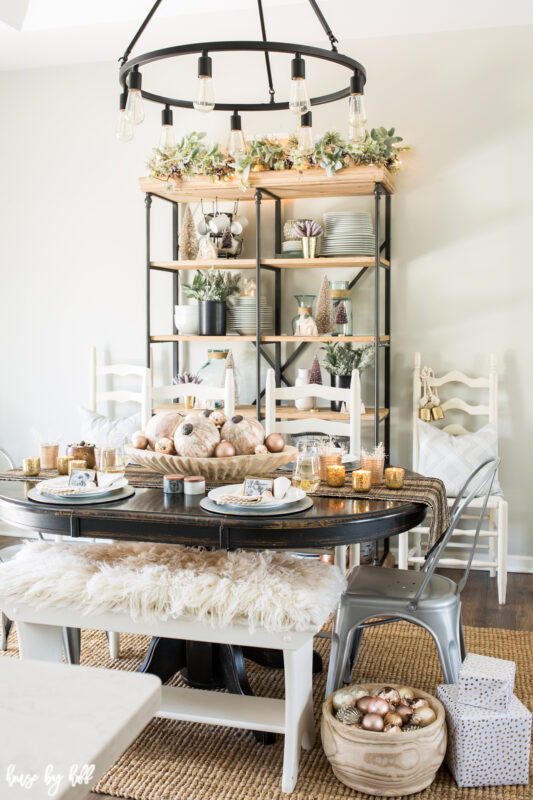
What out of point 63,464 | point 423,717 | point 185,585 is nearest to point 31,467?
point 63,464

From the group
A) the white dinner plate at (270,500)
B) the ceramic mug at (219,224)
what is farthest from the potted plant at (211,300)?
the white dinner plate at (270,500)

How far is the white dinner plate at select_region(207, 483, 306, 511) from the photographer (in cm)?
212

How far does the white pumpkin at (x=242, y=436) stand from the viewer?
2473 mm

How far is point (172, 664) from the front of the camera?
256 centimetres

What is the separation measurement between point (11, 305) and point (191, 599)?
3092 millimetres

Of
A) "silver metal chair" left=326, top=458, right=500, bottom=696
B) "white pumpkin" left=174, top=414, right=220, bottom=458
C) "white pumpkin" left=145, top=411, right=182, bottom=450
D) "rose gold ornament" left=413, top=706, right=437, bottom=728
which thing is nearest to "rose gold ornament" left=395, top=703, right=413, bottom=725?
"rose gold ornament" left=413, top=706, right=437, bottom=728

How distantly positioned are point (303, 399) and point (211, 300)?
0.69 meters

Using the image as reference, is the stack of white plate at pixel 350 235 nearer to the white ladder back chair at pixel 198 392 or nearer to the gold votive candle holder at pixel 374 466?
the white ladder back chair at pixel 198 392

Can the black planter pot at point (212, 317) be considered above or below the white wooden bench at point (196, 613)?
above

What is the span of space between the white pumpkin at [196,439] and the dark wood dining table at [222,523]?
149 millimetres

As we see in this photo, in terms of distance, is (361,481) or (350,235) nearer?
(361,481)

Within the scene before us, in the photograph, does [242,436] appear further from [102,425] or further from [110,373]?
[110,373]

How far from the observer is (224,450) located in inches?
95.7

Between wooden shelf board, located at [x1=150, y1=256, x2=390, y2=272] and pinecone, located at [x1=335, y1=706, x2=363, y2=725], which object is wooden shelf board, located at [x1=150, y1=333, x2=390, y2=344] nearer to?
wooden shelf board, located at [x1=150, y1=256, x2=390, y2=272]
